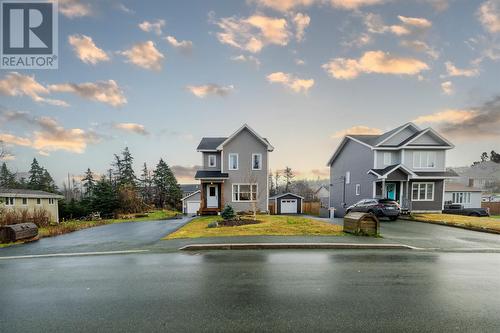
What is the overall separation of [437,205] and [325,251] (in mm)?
21732

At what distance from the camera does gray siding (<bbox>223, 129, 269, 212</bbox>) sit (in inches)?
841

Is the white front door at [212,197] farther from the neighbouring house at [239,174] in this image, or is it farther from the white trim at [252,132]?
the white trim at [252,132]

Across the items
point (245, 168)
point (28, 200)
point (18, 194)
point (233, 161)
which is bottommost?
point (28, 200)

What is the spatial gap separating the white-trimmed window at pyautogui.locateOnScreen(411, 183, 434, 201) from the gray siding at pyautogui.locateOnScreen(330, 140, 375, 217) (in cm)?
445

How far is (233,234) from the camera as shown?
33.2 feet

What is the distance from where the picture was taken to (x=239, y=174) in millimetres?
21500

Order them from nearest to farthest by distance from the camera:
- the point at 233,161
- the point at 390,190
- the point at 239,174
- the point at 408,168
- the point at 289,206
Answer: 1. the point at 408,168
2. the point at 239,174
3. the point at 233,161
4. the point at 390,190
5. the point at 289,206

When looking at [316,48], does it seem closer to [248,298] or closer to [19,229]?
[248,298]

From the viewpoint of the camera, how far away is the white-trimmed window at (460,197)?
29.6 m

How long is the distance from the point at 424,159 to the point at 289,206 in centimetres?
1789

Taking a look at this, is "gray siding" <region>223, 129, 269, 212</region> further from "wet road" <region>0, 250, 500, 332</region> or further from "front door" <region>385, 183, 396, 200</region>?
"wet road" <region>0, 250, 500, 332</region>

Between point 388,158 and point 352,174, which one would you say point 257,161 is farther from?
point 388,158

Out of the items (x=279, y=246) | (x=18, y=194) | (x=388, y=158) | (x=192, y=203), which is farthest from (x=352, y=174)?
(x=18, y=194)

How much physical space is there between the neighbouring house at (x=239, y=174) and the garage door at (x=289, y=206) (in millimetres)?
11405
